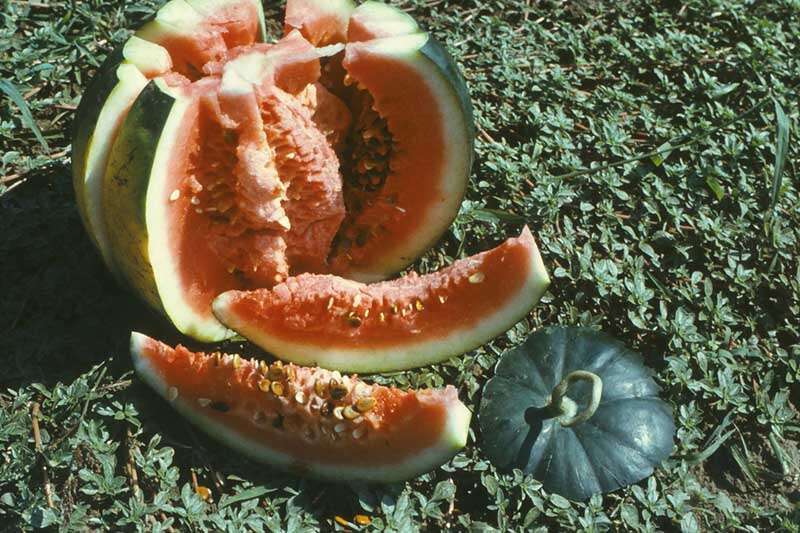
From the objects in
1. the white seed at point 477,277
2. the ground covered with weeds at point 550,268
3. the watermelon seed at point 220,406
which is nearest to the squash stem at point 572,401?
the ground covered with weeds at point 550,268

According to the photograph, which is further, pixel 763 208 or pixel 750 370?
pixel 763 208

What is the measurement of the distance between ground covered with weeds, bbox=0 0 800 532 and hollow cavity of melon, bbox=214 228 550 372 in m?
0.21

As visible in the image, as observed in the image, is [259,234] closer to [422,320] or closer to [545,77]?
[422,320]

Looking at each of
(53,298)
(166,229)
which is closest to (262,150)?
(166,229)

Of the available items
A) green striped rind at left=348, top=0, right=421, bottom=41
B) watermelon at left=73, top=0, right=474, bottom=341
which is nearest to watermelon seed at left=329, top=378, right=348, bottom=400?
watermelon at left=73, top=0, right=474, bottom=341

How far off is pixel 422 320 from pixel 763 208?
1.67 meters

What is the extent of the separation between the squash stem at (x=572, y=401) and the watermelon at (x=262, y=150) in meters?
0.74

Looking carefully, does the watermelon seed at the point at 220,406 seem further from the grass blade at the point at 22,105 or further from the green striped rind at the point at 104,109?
the grass blade at the point at 22,105

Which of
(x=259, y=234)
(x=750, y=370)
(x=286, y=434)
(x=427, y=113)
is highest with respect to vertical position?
(x=427, y=113)

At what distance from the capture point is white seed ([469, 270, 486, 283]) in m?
2.83

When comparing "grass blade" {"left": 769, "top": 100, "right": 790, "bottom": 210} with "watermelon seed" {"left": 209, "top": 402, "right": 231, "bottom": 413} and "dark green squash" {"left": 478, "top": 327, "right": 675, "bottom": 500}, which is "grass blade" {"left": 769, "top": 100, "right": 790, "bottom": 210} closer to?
"dark green squash" {"left": 478, "top": 327, "right": 675, "bottom": 500}

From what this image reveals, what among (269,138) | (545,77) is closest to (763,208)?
(545,77)

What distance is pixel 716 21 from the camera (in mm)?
4398

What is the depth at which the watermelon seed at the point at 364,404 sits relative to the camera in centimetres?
252
